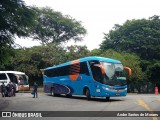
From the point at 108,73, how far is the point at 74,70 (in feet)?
16.1

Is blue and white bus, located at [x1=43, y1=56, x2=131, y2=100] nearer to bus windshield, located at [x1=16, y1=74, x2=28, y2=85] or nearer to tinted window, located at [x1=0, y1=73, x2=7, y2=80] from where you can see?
bus windshield, located at [x1=16, y1=74, x2=28, y2=85]

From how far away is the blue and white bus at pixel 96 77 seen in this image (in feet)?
75.1

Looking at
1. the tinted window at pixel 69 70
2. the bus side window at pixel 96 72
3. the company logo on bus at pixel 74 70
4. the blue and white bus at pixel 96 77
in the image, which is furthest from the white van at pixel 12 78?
the bus side window at pixel 96 72

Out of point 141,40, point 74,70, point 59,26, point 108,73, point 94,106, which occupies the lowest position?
point 94,106

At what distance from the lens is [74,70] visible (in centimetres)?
2723

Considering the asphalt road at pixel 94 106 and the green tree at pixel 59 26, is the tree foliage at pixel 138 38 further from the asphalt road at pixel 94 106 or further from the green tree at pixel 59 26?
the asphalt road at pixel 94 106

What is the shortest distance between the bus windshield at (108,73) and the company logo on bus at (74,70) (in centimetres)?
285

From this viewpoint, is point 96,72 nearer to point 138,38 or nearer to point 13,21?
point 13,21

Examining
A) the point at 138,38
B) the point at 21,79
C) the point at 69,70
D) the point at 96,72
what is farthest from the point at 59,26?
the point at 96,72

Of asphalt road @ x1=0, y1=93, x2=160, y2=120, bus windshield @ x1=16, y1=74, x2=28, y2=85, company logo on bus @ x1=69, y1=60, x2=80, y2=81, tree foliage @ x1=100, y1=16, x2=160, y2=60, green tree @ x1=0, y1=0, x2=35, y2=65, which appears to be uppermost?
tree foliage @ x1=100, y1=16, x2=160, y2=60

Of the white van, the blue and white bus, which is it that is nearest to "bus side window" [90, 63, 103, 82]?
the blue and white bus

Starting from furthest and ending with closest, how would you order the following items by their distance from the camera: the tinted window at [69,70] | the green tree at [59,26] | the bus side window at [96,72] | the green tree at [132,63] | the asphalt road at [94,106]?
the green tree at [59,26], the green tree at [132,63], the tinted window at [69,70], the bus side window at [96,72], the asphalt road at [94,106]

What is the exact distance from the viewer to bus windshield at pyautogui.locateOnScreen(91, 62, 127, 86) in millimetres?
22828

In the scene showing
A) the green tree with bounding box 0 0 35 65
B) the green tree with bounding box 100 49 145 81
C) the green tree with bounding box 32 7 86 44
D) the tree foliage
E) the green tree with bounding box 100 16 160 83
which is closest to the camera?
the green tree with bounding box 0 0 35 65
